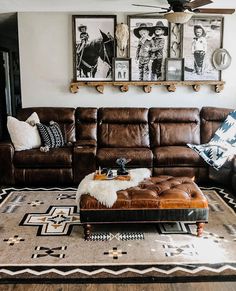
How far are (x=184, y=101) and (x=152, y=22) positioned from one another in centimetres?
122

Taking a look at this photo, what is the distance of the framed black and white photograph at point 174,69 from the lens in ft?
18.7

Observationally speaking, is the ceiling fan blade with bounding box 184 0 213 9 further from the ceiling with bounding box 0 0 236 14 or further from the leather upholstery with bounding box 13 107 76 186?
the leather upholstery with bounding box 13 107 76 186

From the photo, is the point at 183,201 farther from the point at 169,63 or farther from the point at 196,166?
the point at 169,63

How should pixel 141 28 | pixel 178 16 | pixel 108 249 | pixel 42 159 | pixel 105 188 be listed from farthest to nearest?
pixel 141 28 < pixel 42 159 < pixel 178 16 < pixel 105 188 < pixel 108 249

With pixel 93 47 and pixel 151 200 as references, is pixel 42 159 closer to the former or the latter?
pixel 93 47

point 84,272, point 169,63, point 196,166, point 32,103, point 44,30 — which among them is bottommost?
point 84,272

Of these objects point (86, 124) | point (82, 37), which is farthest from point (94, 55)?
point (86, 124)

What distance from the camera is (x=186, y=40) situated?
5711 mm

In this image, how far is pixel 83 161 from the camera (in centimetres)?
497

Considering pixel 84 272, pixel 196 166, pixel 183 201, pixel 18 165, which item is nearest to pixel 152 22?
pixel 196 166

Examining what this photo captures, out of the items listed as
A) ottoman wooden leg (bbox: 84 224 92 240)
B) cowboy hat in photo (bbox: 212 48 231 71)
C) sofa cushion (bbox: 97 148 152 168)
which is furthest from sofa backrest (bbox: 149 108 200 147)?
ottoman wooden leg (bbox: 84 224 92 240)

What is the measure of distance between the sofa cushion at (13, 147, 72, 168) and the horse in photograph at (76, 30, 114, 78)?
1.40 metres

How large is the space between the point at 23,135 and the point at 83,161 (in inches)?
33.2

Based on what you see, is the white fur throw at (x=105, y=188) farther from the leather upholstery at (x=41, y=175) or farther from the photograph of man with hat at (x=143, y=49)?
the photograph of man with hat at (x=143, y=49)
